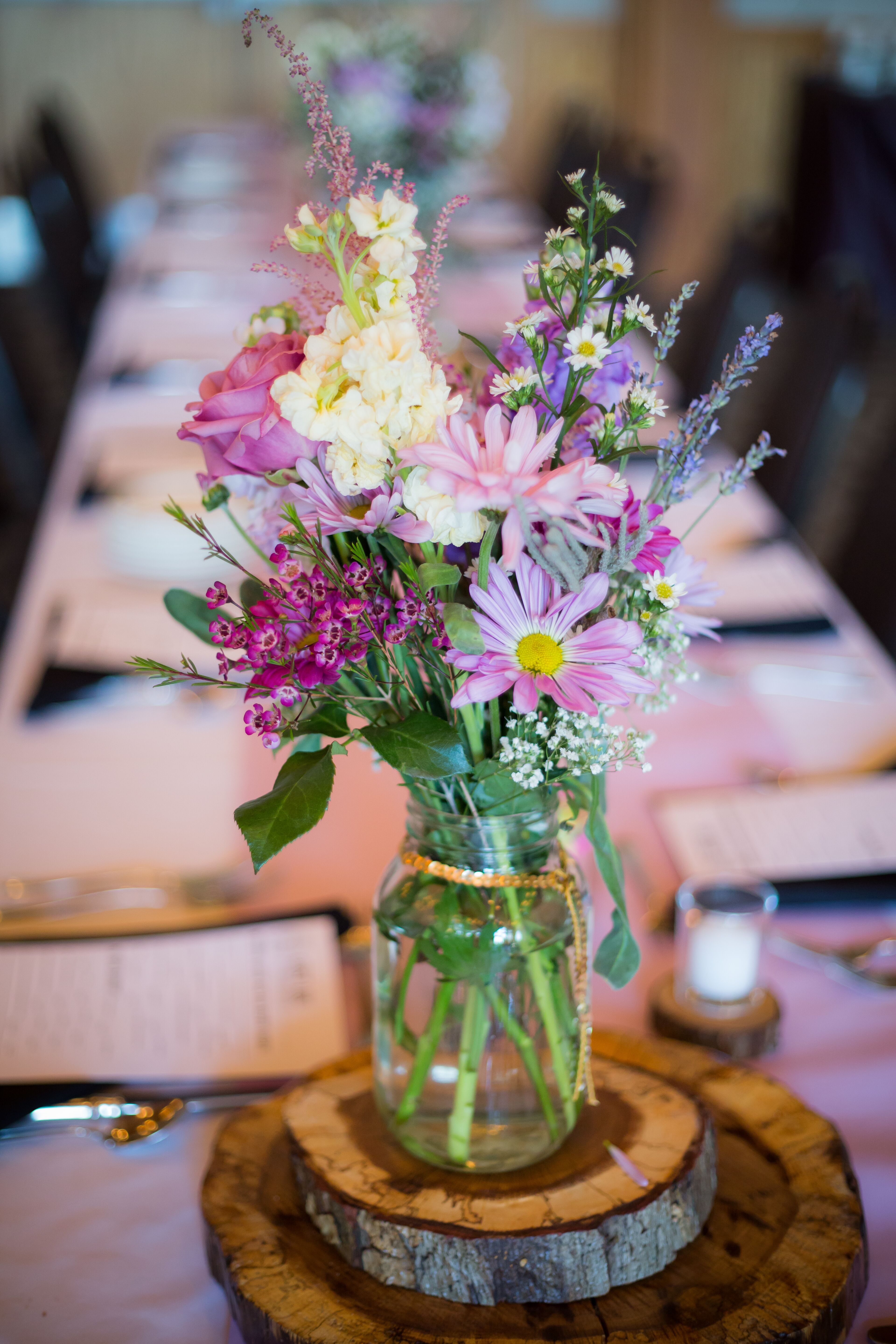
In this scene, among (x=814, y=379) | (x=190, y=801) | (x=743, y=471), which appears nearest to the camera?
(x=743, y=471)

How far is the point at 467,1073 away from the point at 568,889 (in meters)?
0.12

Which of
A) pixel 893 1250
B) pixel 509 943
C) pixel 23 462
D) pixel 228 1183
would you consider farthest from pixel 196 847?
pixel 23 462

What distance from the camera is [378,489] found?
2.07 ft

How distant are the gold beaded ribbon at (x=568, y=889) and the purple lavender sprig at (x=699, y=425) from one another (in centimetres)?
23

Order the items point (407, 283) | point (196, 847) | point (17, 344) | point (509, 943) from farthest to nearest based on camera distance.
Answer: point (17, 344) < point (196, 847) < point (509, 943) < point (407, 283)

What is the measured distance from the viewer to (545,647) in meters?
0.62

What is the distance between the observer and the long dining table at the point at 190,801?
0.77 metres

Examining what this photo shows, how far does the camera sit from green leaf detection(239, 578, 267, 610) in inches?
27.5

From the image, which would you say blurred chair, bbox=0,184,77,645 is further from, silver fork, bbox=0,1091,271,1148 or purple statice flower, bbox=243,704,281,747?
purple statice flower, bbox=243,704,281,747

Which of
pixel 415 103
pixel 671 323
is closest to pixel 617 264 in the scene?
pixel 671 323

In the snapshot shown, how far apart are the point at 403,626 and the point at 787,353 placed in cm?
219

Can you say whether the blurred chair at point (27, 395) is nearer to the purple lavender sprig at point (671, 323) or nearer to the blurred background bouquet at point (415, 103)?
the blurred background bouquet at point (415, 103)

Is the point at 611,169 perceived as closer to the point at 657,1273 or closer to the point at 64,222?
the point at 64,222

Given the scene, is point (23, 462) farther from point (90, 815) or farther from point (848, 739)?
point (848, 739)
